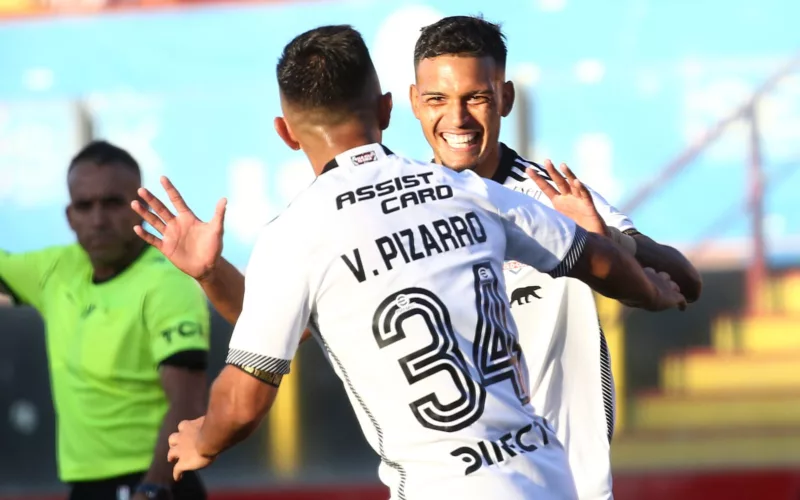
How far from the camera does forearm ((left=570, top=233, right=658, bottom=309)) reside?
3.08m

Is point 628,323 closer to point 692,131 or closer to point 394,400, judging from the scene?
point 692,131

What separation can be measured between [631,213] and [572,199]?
4.65 meters

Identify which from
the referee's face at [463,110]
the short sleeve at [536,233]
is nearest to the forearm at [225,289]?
the referee's face at [463,110]

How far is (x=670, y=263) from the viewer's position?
3656mm

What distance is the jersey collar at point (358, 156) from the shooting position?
9.36 feet

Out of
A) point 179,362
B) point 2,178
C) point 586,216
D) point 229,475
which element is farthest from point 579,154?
point 586,216

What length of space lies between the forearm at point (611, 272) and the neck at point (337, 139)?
1.86 feet

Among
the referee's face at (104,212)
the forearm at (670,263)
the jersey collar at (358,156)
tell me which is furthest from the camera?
the referee's face at (104,212)

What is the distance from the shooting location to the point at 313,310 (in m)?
2.79

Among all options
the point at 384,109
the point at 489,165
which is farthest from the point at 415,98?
the point at 384,109

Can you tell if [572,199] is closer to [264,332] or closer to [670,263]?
[670,263]

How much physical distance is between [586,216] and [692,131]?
4971 mm

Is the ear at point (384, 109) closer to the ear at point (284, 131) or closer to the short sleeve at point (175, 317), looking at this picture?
Result: the ear at point (284, 131)

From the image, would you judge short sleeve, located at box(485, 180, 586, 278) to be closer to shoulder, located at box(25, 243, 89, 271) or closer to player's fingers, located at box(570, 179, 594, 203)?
player's fingers, located at box(570, 179, 594, 203)
